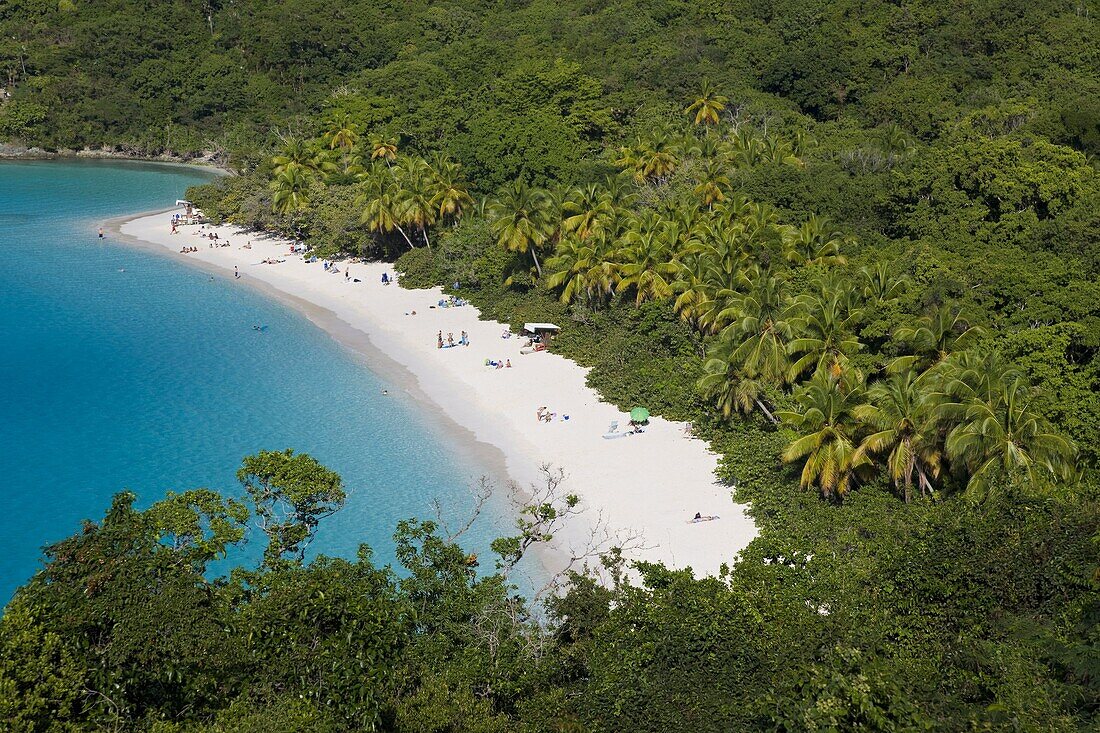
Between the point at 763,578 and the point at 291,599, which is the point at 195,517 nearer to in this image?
the point at 291,599

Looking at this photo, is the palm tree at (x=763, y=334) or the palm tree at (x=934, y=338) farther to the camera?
the palm tree at (x=763, y=334)

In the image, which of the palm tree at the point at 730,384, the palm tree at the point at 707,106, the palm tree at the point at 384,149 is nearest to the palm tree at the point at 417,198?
the palm tree at the point at 384,149

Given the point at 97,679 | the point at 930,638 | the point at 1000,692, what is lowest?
the point at 930,638

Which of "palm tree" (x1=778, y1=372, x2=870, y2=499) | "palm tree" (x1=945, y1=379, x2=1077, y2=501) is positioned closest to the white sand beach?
"palm tree" (x1=778, y1=372, x2=870, y2=499)

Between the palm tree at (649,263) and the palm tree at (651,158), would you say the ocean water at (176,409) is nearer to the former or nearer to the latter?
the palm tree at (649,263)

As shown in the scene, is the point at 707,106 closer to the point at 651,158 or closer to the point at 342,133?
the point at 651,158

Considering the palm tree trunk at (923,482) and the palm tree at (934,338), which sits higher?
the palm tree at (934,338)

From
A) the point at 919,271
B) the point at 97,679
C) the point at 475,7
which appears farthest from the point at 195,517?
the point at 475,7
